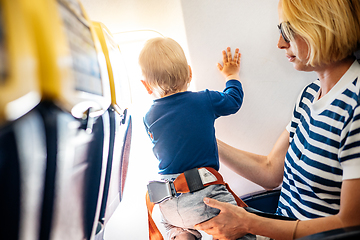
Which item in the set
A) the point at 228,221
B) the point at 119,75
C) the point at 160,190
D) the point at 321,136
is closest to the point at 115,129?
the point at 119,75

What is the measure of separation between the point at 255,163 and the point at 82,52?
863 millimetres

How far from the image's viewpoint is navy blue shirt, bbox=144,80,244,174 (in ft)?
2.96

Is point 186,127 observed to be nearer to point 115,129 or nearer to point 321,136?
point 115,129

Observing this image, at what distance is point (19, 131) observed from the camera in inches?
13.4

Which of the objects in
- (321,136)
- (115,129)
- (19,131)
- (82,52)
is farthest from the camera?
(321,136)

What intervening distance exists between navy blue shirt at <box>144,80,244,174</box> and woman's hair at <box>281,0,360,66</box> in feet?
1.10

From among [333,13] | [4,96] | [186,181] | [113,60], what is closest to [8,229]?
[4,96]

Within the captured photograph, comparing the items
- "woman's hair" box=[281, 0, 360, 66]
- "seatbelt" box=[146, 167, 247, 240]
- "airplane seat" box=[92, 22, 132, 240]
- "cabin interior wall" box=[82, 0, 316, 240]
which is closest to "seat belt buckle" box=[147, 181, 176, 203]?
"seatbelt" box=[146, 167, 247, 240]

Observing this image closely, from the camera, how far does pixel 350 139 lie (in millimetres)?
642

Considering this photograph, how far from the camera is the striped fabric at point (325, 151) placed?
0.65 m

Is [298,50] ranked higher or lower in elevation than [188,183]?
higher

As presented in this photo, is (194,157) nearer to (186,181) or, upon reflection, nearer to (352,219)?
(186,181)

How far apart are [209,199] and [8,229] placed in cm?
57

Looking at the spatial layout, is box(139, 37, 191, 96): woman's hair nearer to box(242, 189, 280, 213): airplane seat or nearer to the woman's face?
the woman's face
